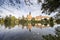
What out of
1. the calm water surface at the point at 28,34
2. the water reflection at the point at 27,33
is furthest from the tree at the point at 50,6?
the calm water surface at the point at 28,34

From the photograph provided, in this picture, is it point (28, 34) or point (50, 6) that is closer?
point (50, 6)

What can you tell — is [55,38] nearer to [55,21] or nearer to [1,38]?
[55,21]

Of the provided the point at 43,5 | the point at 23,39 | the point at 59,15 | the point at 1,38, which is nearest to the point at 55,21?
Answer: the point at 59,15

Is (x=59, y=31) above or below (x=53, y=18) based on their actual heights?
below

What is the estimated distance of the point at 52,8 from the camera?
1501 millimetres

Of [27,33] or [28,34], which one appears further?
[27,33]

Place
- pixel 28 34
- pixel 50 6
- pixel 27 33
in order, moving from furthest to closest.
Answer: pixel 27 33 < pixel 28 34 < pixel 50 6

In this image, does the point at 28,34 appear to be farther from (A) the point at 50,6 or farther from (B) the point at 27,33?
(A) the point at 50,6

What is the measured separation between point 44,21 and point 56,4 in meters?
0.19

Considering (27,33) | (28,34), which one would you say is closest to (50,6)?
(28,34)

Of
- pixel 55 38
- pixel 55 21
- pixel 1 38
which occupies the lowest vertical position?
pixel 1 38

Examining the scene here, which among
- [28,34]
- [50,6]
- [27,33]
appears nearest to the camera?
[50,6]

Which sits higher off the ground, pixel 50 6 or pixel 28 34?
pixel 50 6

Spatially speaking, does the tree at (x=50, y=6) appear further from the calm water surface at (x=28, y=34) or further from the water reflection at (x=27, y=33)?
the calm water surface at (x=28, y=34)
